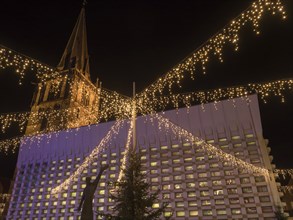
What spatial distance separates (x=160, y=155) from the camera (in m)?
26.9

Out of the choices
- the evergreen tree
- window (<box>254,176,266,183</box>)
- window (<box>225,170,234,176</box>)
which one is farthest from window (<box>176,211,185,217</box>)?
the evergreen tree

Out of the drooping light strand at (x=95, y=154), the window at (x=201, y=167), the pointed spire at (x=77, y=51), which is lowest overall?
the window at (x=201, y=167)

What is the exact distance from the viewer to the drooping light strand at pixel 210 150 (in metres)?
22.8

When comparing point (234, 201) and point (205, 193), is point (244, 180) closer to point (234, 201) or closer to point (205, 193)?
point (234, 201)

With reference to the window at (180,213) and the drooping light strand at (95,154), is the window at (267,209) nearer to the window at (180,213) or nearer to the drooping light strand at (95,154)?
the window at (180,213)

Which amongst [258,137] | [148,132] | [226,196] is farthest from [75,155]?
[258,137]

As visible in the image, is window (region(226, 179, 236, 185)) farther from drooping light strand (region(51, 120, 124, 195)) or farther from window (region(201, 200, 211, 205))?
drooping light strand (region(51, 120, 124, 195))

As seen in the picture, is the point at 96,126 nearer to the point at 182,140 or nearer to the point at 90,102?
the point at 182,140

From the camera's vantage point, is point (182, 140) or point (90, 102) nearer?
point (182, 140)

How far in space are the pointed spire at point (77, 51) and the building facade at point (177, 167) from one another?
2816cm

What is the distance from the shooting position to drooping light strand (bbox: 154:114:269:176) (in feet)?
74.7

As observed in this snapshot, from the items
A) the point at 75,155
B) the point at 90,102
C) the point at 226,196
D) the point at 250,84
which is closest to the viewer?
the point at 250,84

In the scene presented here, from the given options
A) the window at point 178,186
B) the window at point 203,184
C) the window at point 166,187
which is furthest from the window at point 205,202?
the window at point 166,187

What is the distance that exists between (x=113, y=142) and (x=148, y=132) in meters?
4.13
